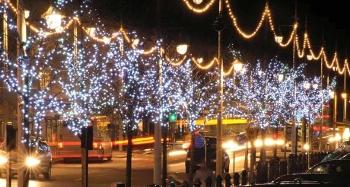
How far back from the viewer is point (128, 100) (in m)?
19.8

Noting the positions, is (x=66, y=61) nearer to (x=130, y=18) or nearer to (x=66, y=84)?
(x=66, y=84)

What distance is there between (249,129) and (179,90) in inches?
221

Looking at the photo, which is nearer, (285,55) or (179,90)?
(179,90)

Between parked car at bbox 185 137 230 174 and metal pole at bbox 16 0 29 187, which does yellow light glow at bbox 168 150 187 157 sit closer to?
parked car at bbox 185 137 230 174

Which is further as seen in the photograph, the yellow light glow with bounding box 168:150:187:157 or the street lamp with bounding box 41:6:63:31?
the yellow light glow with bounding box 168:150:187:157

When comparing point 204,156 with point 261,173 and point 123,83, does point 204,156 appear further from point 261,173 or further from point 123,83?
point 123,83

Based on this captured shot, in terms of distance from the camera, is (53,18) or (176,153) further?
(176,153)

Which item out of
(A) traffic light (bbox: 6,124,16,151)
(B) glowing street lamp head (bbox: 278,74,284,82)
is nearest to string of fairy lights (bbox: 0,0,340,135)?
(B) glowing street lamp head (bbox: 278,74,284,82)

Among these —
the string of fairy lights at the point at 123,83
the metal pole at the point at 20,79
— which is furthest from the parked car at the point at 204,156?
the metal pole at the point at 20,79

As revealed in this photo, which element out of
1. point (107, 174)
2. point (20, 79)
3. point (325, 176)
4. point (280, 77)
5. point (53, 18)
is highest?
point (53, 18)

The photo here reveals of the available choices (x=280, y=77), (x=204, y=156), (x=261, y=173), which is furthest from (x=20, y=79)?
(x=280, y=77)

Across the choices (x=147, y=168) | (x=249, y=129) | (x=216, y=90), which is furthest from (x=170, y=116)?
(x=147, y=168)

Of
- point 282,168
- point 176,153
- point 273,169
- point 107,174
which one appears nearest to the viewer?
point 273,169

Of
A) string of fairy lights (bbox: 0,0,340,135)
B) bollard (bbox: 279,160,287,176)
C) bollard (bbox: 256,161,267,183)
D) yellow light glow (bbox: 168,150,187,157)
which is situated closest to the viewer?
string of fairy lights (bbox: 0,0,340,135)
